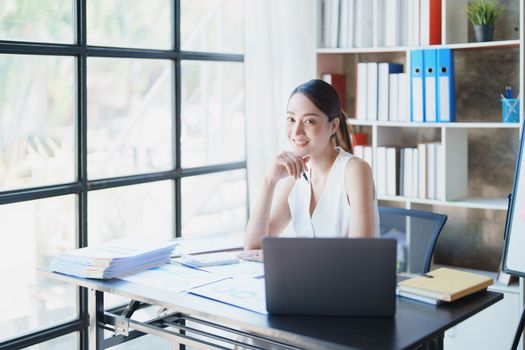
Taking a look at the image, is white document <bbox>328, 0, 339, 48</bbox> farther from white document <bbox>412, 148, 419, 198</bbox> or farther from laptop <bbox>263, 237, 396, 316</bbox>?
laptop <bbox>263, 237, 396, 316</bbox>

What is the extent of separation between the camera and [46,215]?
3074 millimetres

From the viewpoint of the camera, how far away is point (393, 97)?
12.8ft

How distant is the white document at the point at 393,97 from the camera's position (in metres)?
3.88

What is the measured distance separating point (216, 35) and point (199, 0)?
0.20 m

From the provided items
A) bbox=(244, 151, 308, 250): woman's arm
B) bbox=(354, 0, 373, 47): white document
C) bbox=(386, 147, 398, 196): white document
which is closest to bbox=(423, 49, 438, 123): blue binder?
bbox=(386, 147, 398, 196): white document

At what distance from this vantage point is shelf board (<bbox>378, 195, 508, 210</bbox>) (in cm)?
359

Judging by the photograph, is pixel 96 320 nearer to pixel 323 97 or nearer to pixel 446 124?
pixel 323 97

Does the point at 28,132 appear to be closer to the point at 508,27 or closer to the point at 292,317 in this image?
the point at 292,317

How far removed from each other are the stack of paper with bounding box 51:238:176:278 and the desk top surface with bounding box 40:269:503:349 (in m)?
0.19

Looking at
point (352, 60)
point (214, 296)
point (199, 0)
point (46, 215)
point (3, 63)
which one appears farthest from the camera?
point (352, 60)

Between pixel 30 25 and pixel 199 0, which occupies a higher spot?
pixel 199 0

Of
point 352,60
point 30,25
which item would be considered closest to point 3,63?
point 30,25

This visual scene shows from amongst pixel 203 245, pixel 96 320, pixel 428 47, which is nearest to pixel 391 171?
pixel 428 47

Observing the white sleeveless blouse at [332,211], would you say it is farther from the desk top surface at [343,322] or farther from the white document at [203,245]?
the desk top surface at [343,322]
